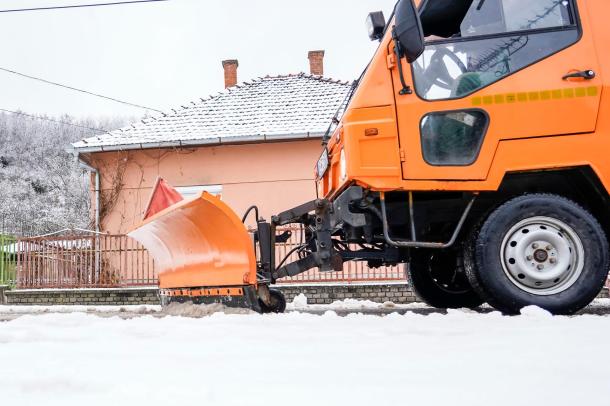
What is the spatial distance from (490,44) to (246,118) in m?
11.8

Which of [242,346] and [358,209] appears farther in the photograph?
[358,209]

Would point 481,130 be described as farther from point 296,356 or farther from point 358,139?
point 296,356

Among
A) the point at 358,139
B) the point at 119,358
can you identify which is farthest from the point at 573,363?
the point at 358,139

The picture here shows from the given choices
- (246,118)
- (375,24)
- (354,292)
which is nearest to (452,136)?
(375,24)

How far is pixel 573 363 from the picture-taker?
6.78ft

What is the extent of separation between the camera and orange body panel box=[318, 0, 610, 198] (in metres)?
4.33

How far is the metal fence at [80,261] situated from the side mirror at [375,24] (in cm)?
854

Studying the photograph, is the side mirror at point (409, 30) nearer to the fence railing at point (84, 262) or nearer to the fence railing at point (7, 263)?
the fence railing at point (84, 262)

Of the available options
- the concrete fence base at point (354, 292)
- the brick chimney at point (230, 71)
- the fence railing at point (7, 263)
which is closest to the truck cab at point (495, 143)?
the concrete fence base at point (354, 292)

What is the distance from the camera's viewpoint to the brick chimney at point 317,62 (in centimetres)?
2102

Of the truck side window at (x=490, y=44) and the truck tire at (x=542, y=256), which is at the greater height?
the truck side window at (x=490, y=44)

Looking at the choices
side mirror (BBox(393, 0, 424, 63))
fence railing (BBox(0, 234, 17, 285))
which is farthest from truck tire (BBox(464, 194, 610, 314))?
fence railing (BBox(0, 234, 17, 285))

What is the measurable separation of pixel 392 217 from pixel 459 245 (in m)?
0.68

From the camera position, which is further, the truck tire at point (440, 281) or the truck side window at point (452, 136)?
the truck tire at point (440, 281)
